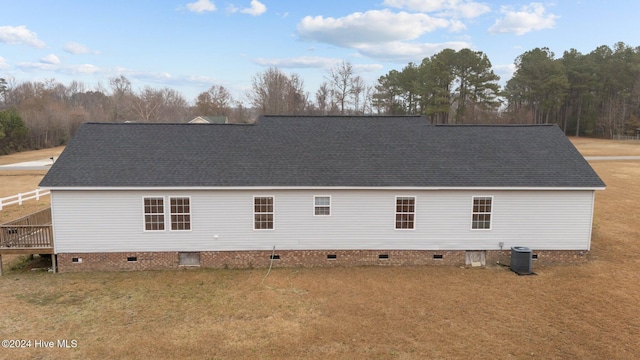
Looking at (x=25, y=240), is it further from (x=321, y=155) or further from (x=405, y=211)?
(x=405, y=211)

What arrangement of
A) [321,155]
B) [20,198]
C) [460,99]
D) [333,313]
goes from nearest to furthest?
1. [333,313]
2. [321,155]
3. [20,198]
4. [460,99]

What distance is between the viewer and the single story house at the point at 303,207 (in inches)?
554

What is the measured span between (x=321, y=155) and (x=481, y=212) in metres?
6.71

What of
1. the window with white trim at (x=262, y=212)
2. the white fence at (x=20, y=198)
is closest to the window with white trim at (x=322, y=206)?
the window with white trim at (x=262, y=212)

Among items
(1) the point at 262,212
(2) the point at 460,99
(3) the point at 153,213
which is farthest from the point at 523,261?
(2) the point at 460,99

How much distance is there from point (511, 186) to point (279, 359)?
10.6 metres

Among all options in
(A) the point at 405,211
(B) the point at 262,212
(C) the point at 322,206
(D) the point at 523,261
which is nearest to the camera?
(D) the point at 523,261

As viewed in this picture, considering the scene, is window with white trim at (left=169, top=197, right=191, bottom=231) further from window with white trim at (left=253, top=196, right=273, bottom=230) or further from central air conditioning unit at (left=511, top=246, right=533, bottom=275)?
central air conditioning unit at (left=511, top=246, right=533, bottom=275)

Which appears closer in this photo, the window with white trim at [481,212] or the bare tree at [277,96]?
the window with white trim at [481,212]

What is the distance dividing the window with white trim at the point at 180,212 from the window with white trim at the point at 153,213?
0.40 meters

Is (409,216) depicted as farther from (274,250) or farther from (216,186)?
(216,186)

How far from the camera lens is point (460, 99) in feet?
220

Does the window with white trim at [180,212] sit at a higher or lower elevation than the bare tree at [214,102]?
lower

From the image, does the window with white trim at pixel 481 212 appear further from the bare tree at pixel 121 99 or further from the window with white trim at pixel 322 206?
the bare tree at pixel 121 99
